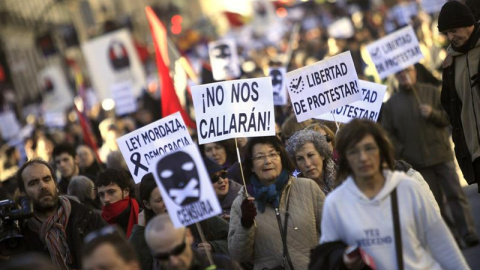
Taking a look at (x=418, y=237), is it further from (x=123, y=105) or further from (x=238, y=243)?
(x=123, y=105)

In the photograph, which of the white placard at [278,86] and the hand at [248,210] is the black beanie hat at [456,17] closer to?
the hand at [248,210]

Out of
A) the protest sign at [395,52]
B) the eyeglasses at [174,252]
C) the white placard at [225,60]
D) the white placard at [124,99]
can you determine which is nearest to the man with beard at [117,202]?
the eyeglasses at [174,252]

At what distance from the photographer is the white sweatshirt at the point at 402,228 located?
580cm

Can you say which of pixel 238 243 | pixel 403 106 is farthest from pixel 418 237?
pixel 403 106

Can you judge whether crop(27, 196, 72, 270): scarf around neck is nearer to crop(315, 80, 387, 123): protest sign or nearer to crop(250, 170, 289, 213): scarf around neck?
crop(250, 170, 289, 213): scarf around neck

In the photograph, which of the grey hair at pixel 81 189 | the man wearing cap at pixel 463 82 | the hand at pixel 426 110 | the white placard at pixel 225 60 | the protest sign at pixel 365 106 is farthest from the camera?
the white placard at pixel 225 60

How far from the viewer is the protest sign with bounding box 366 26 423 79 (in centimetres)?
1292

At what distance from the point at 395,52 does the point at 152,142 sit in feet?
14.0

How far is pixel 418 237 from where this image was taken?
588 cm

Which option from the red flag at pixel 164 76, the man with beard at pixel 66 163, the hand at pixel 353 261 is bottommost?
the hand at pixel 353 261

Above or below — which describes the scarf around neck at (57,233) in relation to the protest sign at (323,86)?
→ below

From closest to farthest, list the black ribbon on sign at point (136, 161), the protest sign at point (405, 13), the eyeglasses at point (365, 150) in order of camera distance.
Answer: the eyeglasses at point (365, 150) < the black ribbon on sign at point (136, 161) < the protest sign at point (405, 13)

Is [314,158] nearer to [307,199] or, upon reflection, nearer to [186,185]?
[307,199]

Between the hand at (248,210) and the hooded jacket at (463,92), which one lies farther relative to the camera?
the hooded jacket at (463,92)
